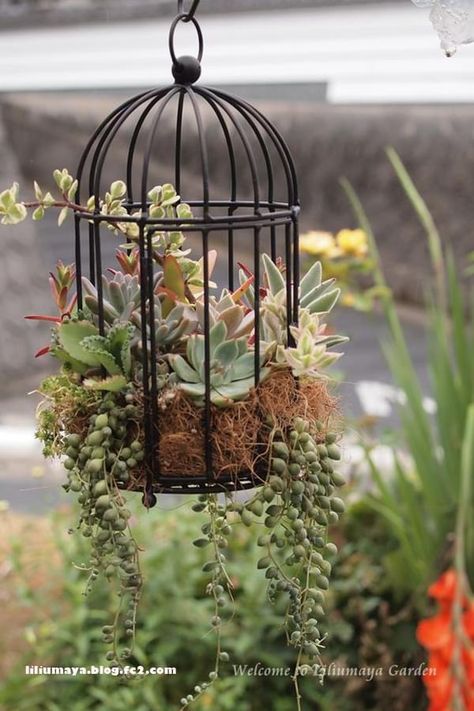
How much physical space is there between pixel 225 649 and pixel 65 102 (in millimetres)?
4792

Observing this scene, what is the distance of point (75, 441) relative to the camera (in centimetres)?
112

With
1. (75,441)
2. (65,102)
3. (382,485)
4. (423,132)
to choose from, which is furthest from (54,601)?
(65,102)

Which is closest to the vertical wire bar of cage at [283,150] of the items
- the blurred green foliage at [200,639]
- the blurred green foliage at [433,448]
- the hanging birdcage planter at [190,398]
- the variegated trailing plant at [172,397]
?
the hanging birdcage planter at [190,398]

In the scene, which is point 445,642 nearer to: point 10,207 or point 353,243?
point 10,207

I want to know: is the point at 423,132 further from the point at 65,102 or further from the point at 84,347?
the point at 84,347

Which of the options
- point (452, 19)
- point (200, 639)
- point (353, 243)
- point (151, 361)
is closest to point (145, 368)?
point (151, 361)

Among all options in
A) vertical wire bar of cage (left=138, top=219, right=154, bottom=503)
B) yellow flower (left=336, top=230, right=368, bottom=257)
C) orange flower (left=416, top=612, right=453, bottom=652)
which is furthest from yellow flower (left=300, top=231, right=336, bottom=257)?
orange flower (left=416, top=612, right=453, bottom=652)

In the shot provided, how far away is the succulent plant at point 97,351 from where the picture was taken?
1.08 meters

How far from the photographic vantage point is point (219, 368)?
3.64 feet

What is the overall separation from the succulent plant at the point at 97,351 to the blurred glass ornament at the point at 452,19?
491mm

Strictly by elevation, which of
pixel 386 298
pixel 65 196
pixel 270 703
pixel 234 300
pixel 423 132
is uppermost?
pixel 65 196

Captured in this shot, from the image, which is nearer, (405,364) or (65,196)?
(65,196)

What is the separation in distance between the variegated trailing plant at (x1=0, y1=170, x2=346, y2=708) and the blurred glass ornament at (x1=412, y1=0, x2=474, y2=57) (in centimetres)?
32

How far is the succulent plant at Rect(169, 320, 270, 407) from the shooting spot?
110cm
